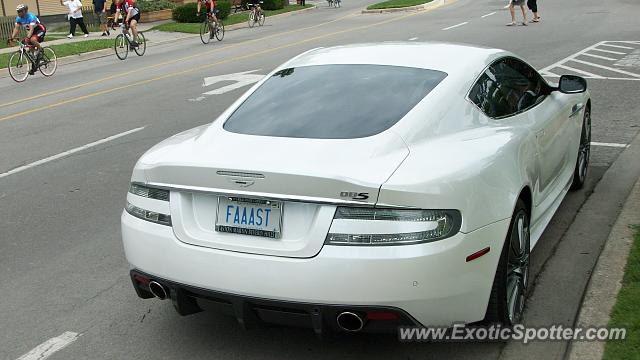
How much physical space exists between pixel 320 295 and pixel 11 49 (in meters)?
26.1

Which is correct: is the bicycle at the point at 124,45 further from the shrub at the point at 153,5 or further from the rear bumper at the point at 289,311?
the rear bumper at the point at 289,311

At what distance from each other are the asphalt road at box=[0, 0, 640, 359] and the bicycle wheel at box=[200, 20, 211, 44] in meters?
4.13

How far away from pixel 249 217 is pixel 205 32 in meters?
23.6

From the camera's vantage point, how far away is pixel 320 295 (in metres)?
3.67

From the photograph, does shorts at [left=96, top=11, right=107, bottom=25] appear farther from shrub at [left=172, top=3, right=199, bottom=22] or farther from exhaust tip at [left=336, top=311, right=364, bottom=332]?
exhaust tip at [left=336, top=311, right=364, bottom=332]

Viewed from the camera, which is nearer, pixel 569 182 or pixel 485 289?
pixel 485 289

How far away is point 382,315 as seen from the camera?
3.75 meters

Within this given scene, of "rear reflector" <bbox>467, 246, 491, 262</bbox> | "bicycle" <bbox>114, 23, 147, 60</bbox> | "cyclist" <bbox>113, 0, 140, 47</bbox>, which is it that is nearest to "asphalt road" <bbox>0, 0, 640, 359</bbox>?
"rear reflector" <bbox>467, 246, 491, 262</bbox>

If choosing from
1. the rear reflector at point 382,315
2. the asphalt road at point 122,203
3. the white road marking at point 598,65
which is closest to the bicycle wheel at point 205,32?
the asphalt road at point 122,203

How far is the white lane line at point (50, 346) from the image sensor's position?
446 centimetres

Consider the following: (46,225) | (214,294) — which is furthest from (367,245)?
(46,225)

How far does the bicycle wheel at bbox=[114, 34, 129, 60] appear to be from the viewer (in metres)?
23.1

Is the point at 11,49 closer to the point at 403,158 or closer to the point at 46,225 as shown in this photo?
the point at 46,225

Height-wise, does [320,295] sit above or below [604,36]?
above
